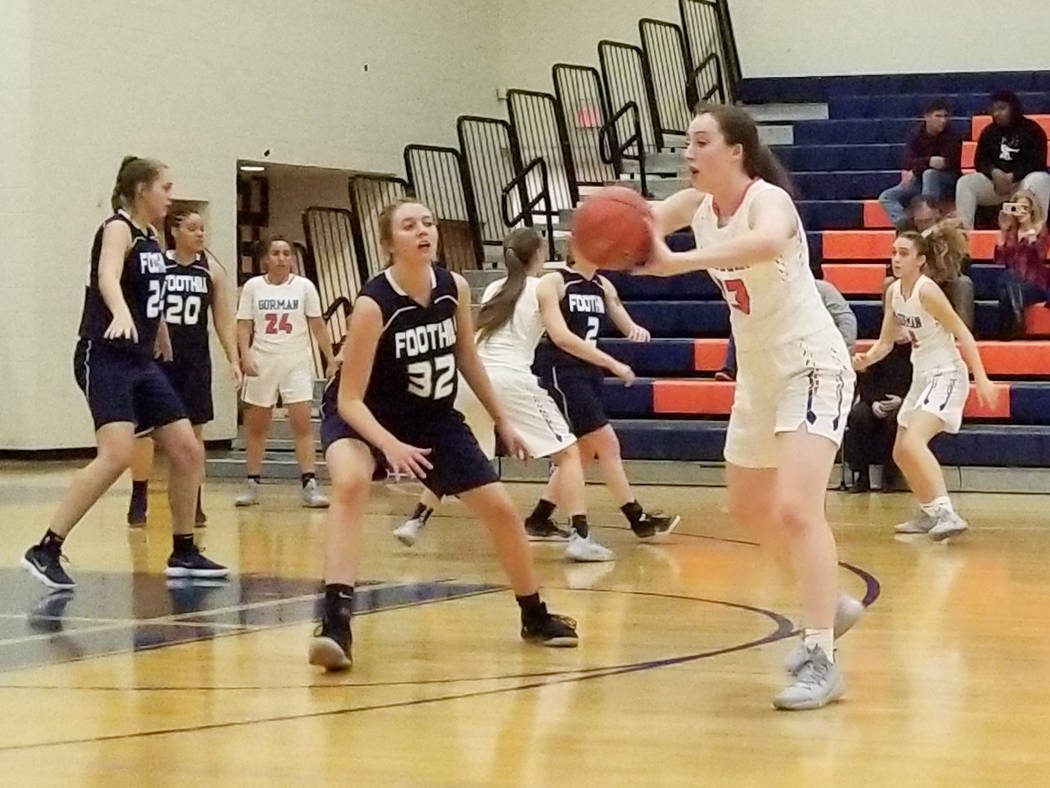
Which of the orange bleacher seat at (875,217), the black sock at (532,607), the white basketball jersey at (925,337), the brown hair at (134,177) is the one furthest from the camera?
the orange bleacher seat at (875,217)

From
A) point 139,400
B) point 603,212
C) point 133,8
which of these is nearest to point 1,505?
point 139,400

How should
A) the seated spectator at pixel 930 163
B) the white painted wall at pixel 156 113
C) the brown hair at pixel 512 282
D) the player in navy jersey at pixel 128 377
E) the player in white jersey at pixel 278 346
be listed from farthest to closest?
the seated spectator at pixel 930 163, the white painted wall at pixel 156 113, the player in white jersey at pixel 278 346, the brown hair at pixel 512 282, the player in navy jersey at pixel 128 377

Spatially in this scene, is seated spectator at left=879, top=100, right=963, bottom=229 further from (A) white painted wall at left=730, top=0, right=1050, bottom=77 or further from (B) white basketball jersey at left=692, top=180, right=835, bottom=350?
(B) white basketball jersey at left=692, top=180, right=835, bottom=350

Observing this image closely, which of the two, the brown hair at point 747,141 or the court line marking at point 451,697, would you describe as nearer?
the court line marking at point 451,697

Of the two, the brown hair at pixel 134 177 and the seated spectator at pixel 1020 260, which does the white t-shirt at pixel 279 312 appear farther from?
the seated spectator at pixel 1020 260

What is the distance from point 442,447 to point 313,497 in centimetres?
551

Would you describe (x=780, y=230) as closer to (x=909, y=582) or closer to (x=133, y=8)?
(x=909, y=582)

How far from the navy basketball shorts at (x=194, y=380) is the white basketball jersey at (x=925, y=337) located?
372 cm

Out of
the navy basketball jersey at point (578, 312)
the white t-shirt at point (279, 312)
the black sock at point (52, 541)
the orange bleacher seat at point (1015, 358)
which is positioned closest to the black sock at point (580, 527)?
the navy basketball jersey at point (578, 312)

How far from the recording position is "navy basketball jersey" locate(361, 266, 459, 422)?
5.46m

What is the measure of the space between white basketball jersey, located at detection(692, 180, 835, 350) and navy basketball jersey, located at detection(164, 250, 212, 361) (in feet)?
16.0

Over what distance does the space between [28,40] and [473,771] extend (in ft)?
35.6

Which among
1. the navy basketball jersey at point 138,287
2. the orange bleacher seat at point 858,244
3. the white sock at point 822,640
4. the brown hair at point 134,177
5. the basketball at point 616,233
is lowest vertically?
the white sock at point 822,640

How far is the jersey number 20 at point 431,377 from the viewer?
18.1 ft
